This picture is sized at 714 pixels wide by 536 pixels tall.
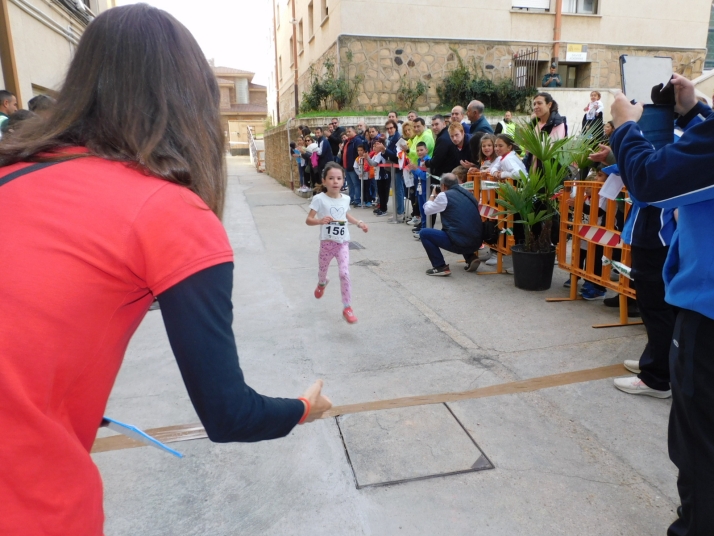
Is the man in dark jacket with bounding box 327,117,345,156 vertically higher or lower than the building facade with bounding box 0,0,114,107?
lower

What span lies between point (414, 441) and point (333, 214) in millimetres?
2657

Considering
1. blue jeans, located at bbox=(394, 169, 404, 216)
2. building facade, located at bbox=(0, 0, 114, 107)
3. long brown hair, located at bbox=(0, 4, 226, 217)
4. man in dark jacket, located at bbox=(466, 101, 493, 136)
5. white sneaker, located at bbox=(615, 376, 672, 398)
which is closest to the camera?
long brown hair, located at bbox=(0, 4, 226, 217)

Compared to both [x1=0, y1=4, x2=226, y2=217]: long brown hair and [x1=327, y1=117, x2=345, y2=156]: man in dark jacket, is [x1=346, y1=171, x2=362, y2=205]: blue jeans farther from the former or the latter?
[x1=0, y1=4, x2=226, y2=217]: long brown hair

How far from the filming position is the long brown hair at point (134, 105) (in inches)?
42.7

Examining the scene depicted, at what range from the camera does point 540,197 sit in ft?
19.3

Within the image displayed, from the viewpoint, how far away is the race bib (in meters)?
5.17

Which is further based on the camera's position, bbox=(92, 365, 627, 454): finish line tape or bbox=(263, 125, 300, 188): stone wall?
bbox=(263, 125, 300, 188): stone wall

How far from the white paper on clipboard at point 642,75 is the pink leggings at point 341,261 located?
2969mm

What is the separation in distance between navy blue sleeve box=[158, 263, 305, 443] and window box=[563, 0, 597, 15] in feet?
68.7

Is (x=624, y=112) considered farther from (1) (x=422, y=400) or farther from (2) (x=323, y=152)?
Result: (2) (x=323, y=152)

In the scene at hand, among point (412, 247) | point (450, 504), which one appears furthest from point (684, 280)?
point (412, 247)

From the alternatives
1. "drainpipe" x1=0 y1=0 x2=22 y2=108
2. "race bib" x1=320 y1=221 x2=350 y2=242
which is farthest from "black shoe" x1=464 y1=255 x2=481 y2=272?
"drainpipe" x1=0 y1=0 x2=22 y2=108

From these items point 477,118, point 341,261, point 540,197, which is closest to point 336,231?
point 341,261

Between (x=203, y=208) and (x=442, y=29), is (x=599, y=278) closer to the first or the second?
(x=203, y=208)
